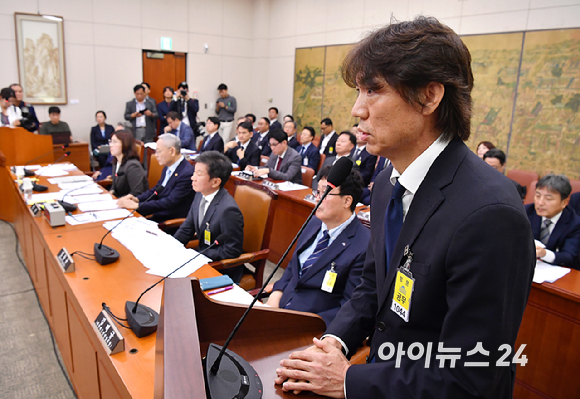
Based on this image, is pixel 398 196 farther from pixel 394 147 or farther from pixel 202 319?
pixel 202 319

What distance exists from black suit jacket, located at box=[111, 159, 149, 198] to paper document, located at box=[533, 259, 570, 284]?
11.2ft

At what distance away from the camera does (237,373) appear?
752 millimetres

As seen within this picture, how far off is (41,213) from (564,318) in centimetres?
350

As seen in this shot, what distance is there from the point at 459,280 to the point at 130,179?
12.2 feet

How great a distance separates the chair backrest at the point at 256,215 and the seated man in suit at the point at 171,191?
2.80 feet

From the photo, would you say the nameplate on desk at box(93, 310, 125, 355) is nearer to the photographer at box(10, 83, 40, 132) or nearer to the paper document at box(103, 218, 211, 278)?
the paper document at box(103, 218, 211, 278)

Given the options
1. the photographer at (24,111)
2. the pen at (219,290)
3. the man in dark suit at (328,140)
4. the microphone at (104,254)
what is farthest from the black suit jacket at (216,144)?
the pen at (219,290)

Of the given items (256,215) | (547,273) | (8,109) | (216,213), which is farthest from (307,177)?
(8,109)

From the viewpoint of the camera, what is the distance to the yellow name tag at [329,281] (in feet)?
6.03

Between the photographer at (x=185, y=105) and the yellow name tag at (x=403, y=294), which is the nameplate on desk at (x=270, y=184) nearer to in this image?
the yellow name tag at (x=403, y=294)

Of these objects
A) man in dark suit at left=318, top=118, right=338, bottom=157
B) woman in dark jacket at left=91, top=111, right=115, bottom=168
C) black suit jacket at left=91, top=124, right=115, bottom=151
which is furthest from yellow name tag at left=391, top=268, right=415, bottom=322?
black suit jacket at left=91, top=124, right=115, bottom=151

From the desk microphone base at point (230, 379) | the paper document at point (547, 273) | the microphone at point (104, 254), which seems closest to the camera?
the desk microphone base at point (230, 379)

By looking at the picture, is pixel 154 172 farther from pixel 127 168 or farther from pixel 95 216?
pixel 95 216

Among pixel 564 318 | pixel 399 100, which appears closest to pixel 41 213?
pixel 399 100
